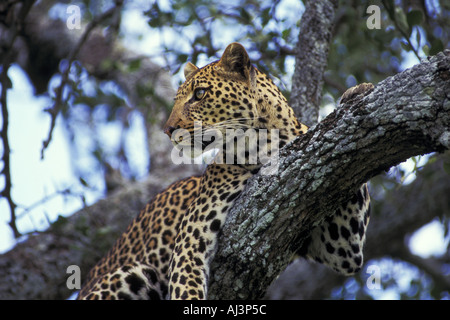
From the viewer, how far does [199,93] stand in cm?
561

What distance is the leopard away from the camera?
521cm

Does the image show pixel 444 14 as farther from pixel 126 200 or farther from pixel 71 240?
pixel 71 240

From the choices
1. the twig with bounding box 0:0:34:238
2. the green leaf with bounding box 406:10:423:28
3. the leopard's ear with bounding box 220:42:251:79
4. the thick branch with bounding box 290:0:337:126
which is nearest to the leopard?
the leopard's ear with bounding box 220:42:251:79

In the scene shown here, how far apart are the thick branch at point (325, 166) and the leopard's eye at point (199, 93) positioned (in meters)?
1.02

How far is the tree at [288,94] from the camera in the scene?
13.8ft

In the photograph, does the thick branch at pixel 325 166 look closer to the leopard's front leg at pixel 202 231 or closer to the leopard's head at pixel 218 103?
the leopard's front leg at pixel 202 231

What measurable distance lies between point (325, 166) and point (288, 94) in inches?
130

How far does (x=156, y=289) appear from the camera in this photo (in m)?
6.01

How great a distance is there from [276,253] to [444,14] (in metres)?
5.43

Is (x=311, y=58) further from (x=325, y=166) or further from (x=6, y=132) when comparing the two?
(x=6, y=132)

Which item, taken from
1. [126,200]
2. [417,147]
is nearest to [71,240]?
[126,200]

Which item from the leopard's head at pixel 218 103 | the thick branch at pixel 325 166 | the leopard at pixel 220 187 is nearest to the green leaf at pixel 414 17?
the leopard at pixel 220 187

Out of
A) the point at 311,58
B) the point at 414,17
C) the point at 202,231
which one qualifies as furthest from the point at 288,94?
the point at 202,231

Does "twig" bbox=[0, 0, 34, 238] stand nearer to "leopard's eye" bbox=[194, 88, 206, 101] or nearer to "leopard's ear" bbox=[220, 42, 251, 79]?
"leopard's eye" bbox=[194, 88, 206, 101]
